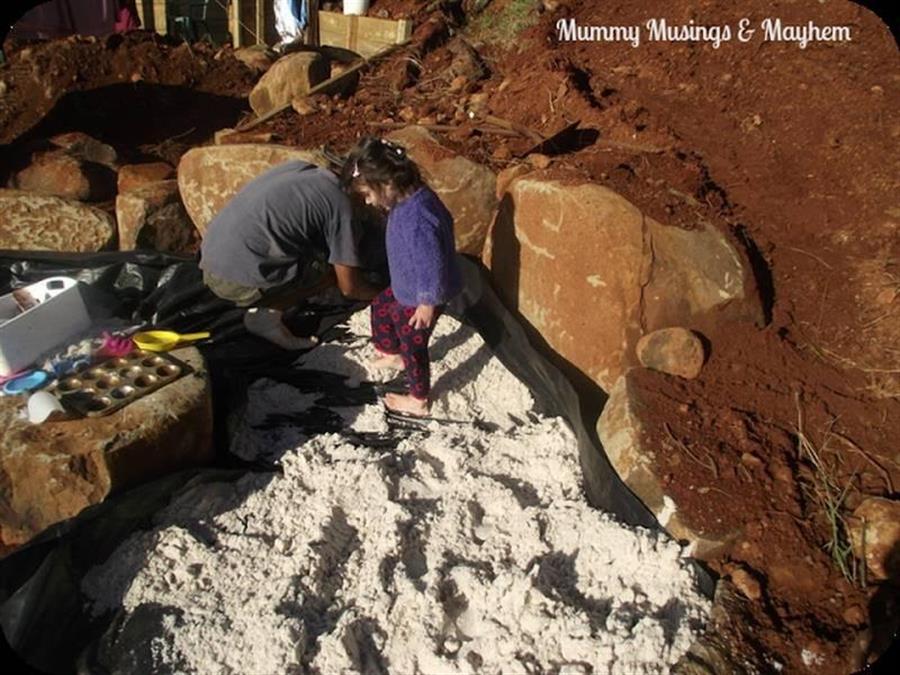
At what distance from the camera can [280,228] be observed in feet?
9.32

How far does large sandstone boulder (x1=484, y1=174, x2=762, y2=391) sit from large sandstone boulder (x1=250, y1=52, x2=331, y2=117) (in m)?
2.20

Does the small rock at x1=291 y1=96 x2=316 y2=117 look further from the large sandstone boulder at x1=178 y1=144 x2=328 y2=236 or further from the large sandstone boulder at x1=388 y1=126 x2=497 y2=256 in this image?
the large sandstone boulder at x1=388 y1=126 x2=497 y2=256

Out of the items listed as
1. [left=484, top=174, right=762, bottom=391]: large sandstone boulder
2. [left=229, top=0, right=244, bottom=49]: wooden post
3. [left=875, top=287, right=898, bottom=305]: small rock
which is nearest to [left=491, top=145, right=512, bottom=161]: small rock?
[left=484, top=174, right=762, bottom=391]: large sandstone boulder

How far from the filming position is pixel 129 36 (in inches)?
219

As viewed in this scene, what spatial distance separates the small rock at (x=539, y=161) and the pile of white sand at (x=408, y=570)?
1329 mm

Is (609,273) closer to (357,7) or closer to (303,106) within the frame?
(303,106)

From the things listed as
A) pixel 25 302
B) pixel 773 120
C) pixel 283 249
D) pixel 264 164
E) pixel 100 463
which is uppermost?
pixel 773 120

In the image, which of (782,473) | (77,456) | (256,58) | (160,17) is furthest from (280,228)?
(160,17)

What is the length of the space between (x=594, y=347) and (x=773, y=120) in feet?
5.29

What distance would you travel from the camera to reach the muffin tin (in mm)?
2340

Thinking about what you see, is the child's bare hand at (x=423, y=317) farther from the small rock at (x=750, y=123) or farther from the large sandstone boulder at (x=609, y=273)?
the small rock at (x=750, y=123)

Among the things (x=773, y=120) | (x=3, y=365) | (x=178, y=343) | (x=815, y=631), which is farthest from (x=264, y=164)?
(x=815, y=631)

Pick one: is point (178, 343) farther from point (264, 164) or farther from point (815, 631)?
point (815, 631)

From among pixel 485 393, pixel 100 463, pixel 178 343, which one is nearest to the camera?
pixel 100 463
